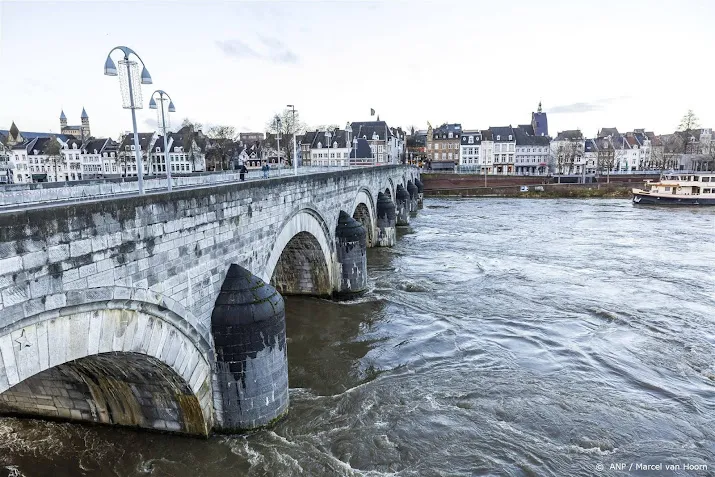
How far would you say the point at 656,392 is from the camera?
10.7 m

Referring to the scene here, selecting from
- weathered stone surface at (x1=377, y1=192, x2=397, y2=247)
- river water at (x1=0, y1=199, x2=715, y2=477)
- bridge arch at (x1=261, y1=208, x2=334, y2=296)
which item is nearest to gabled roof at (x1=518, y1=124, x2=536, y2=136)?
weathered stone surface at (x1=377, y1=192, x2=397, y2=247)

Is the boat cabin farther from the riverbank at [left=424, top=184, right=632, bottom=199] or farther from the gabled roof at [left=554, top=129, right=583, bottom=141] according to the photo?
the gabled roof at [left=554, top=129, right=583, bottom=141]

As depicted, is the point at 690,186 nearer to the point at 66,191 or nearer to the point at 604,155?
the point at 604,155

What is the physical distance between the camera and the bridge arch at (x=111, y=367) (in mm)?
5363

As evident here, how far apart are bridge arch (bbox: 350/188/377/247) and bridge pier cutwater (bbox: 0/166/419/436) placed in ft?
34.5

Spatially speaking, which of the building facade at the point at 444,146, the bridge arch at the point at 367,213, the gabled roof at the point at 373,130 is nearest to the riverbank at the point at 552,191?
the gabled roof at the point at 373,130

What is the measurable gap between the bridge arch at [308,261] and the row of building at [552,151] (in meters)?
58.3

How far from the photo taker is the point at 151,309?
711 centimetres

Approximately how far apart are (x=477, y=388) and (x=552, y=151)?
7062 cm

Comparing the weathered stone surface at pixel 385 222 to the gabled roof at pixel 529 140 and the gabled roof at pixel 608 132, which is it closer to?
the gabled roof at pixel 529 140

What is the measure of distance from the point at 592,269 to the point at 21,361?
21240 millimetres

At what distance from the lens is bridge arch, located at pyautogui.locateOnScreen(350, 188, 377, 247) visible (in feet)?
77.8

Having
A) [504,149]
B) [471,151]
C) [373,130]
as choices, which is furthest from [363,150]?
[504,149]

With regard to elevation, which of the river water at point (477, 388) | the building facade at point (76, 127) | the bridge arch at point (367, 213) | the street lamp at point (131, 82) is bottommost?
the river water at point (477, 388)
